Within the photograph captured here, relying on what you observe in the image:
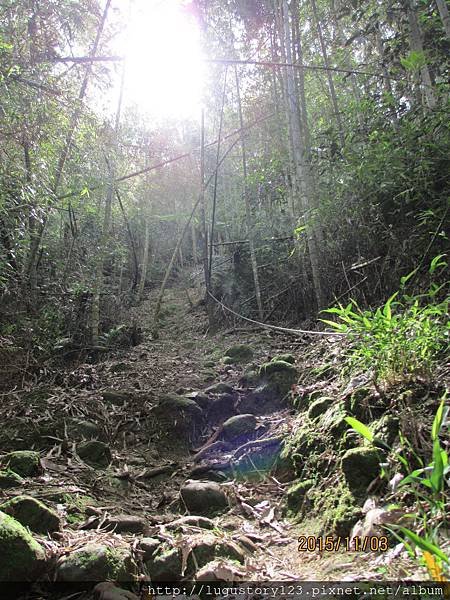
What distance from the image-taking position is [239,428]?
10.2ft

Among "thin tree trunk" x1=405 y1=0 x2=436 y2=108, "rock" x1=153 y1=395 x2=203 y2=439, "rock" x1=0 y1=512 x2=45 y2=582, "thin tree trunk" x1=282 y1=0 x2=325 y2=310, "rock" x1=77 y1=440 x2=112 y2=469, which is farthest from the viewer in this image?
"thin tree trunk" x1=282 y1=0 x2=325 y2=310

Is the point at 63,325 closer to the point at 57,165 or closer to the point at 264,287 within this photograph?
the point at 57,165

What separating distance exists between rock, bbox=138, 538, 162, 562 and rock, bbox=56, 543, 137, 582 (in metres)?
0.08

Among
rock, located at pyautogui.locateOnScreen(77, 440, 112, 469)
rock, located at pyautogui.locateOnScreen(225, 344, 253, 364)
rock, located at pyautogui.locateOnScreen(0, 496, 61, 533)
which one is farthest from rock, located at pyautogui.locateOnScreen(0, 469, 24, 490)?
rock, located at pyautogui.locateOnScreen(225, 344, 253, 364)

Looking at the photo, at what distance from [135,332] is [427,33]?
6040 millimetres

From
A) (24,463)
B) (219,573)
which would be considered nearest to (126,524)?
(219,573)

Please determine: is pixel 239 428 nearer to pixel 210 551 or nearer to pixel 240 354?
pixel 210 551

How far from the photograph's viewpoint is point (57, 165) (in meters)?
4.80

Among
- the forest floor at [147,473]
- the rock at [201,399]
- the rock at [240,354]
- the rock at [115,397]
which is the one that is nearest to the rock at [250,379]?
the forest floor at [147,473]

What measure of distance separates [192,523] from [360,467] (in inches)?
34.2

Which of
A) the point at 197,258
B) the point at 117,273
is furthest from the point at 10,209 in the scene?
the point at 197,258

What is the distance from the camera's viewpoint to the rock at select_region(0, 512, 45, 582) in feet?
4.75

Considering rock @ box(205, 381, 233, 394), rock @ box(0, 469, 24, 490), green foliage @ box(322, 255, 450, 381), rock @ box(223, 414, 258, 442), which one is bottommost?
rock @ box(223, 414, 258, 442)

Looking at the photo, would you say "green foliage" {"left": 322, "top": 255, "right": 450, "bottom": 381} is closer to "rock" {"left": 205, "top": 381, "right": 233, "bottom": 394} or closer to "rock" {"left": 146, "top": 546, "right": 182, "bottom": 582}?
"rock" {"left": 146, "top": 546, "right": 182, "bottom": 582}
